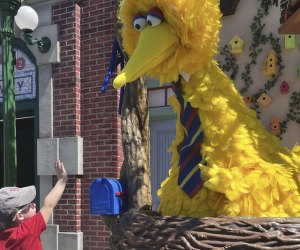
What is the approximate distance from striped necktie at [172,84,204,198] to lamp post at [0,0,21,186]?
2764mm

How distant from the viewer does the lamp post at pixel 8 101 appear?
416cm

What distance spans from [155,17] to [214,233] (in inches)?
33.0

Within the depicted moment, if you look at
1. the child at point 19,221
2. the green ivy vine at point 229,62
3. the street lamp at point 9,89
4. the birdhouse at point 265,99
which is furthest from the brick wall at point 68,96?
the child at point 19,221

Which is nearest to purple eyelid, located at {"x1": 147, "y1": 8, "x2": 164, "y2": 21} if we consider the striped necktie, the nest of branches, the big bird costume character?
the big bird costume character

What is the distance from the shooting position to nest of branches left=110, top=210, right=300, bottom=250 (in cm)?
120

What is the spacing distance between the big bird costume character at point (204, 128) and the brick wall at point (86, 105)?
3.45 metres

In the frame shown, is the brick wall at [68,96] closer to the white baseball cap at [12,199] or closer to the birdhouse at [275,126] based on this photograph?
the birdhouse at [275,126]

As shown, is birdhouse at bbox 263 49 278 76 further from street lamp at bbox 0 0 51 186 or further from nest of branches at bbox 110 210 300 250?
nest of branches at bbox 110 210 300 250

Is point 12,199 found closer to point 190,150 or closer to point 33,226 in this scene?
point 33,226

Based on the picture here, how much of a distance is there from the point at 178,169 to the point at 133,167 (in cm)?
142

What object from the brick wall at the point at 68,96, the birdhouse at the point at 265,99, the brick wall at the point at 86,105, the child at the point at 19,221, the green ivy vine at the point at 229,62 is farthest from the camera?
the brick wall at the point at 68,96

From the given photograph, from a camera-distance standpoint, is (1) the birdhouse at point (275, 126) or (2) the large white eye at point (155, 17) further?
(1) the birdhouse at point (275, 126)

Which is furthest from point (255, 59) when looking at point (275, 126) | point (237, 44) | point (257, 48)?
point (275, 126)

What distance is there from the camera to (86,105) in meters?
5.46
